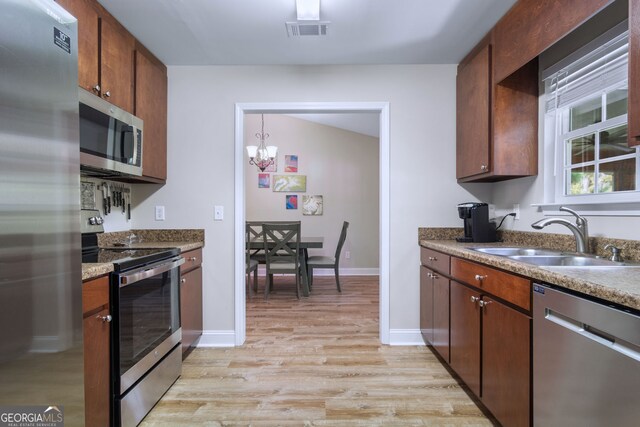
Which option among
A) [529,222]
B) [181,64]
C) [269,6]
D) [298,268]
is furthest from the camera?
[298,268]

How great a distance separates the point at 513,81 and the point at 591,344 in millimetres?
1761

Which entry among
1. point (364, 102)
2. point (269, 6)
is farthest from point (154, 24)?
point (364, 102)

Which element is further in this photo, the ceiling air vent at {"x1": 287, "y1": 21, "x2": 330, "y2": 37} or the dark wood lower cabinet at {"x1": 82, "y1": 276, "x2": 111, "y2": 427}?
the ceiling air vent at {"x1": 287, "y1": 21, "x2": 330, "y2": 37}

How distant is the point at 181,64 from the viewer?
2.71 metres

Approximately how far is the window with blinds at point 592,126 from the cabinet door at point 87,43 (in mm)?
2718

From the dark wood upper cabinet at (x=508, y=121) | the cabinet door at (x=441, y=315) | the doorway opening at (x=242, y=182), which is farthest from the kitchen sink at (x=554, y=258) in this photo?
the doorway opening at (x=242, y=182)

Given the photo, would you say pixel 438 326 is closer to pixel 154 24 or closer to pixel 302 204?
pixel 154 24

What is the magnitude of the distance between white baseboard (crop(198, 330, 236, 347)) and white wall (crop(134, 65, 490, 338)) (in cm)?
38

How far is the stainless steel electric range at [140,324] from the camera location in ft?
4.94

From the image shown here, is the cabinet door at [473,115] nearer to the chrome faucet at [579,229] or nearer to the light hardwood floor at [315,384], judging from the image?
A: the chrome faucet at [579,229]

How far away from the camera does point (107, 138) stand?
188 cm

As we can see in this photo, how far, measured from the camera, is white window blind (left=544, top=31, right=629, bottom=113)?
1.62 metres

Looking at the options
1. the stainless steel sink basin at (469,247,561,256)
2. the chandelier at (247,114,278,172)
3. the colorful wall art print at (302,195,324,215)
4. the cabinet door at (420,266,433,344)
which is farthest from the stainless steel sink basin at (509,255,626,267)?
the colorful wall art print at (302,195,324,215)

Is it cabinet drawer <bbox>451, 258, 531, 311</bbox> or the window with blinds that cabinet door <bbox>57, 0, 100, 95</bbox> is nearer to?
cabinet drawer <bbox>451, 258, 531, 311</bbox>
